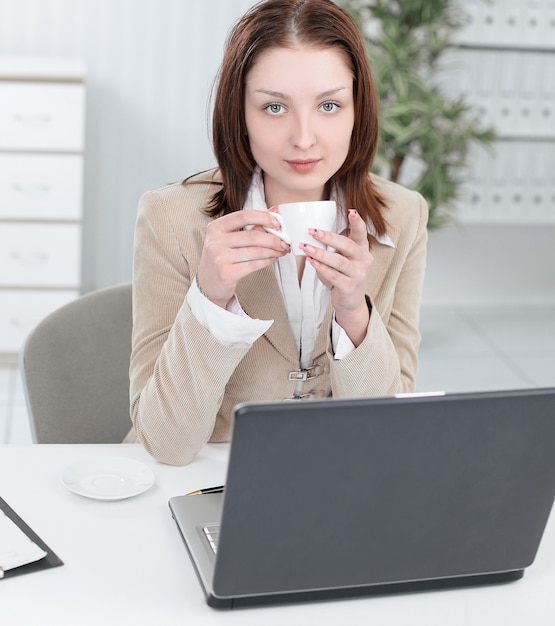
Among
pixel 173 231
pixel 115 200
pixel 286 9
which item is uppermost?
pixel 286 9

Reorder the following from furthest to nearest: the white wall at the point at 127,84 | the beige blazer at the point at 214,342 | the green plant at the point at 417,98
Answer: the white wall at the point at 127,84, the green plant at the point at 417,98, the beige blazer at the point at 214,342

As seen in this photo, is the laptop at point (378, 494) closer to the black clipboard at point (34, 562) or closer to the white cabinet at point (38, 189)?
the black clipboard at point (34, 562)

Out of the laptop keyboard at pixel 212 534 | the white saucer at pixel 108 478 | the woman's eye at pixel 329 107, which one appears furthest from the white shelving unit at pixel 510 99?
the laptop keyboard at pixel 212 534

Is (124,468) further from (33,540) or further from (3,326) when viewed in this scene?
(3,326)

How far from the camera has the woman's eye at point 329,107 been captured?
4.90 ft

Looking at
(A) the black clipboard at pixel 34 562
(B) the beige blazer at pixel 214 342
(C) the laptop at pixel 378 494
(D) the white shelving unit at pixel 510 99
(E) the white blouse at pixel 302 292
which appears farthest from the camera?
(D) the white shelving unit at pixel 510 99

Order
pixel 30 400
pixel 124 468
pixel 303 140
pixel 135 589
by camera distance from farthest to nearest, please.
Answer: pixel 30 400 < pixel 303 140 < pixel 124 468 < pixel 135 589

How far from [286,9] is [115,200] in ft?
9.06

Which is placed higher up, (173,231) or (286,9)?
(286,9)

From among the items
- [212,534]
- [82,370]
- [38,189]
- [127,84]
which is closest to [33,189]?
[38,189]

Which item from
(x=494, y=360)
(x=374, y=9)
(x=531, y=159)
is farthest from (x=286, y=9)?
(x=531, y=159)

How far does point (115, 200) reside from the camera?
4164 mm

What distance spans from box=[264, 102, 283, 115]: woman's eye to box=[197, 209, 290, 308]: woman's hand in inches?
10.6

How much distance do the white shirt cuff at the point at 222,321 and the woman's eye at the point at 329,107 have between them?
363 millimetres
